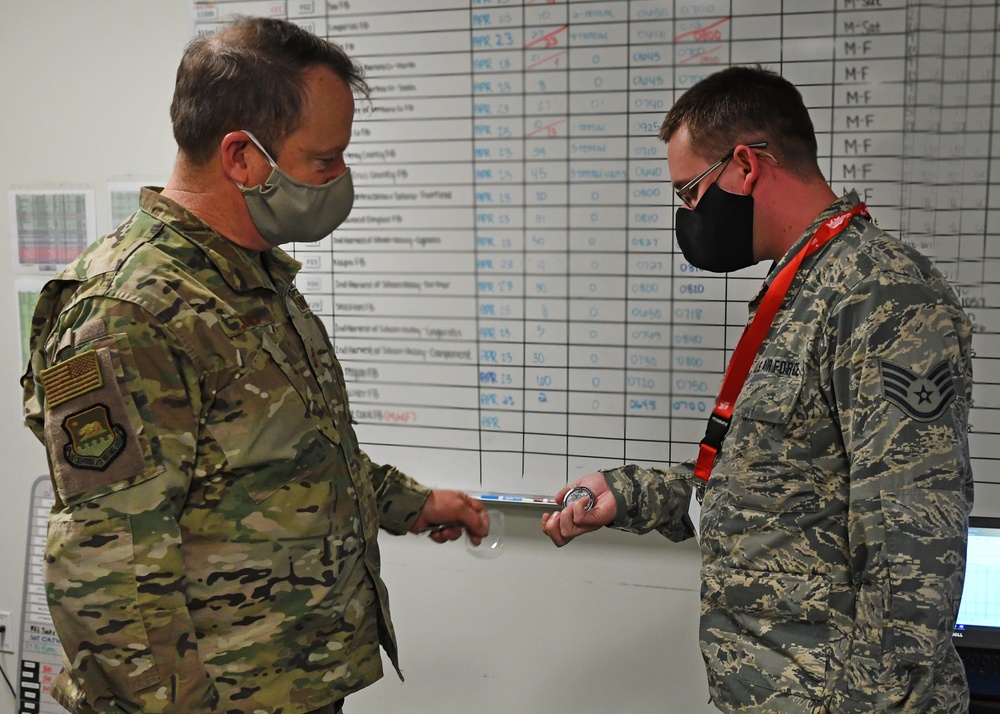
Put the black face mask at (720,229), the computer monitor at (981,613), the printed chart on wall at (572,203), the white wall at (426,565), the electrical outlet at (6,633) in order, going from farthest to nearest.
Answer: the electrical outlet at (6,633), the white wall at (426,565), the printed chart on wall at (572,203), the computer monitor at (981,613), the black face mask at (720,229)

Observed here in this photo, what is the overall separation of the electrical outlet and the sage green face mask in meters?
1.83

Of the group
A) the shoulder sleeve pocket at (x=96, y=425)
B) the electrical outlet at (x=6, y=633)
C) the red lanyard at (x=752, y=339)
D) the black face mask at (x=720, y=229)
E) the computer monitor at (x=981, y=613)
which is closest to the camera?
the shoulder sleeve pocket at (x=96, y=425)

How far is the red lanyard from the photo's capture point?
4.43 feet

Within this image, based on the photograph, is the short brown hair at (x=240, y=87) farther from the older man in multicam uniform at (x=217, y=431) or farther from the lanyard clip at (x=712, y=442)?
the lanyard clip at (x=712, y=442)

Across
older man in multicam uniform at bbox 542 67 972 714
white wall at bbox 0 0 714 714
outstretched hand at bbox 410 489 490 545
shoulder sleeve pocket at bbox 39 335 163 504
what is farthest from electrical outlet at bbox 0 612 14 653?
older man in multicam uniform at bbox 542 67 972 714

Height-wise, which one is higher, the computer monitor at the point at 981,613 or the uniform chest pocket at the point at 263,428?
the uniform chest pocket at the point at 263,428

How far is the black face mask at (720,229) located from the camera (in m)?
1.46

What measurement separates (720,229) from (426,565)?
1.21 meters

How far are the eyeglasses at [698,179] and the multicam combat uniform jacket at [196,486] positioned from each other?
72cm

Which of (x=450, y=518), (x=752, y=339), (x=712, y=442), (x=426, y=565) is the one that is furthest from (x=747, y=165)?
(x=426, y=565)

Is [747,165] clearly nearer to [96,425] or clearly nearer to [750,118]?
[750,118]

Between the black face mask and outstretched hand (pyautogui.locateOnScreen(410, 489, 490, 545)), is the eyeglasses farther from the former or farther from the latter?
outstretched hand (pyautogui.locateOnScreen(410, 489, 490, 545))

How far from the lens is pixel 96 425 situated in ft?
3.54

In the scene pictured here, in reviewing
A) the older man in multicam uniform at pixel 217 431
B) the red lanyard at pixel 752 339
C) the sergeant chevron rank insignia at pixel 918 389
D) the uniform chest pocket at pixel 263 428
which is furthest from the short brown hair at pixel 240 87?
the sergeant chevron rank insignia at pixel 918 389
